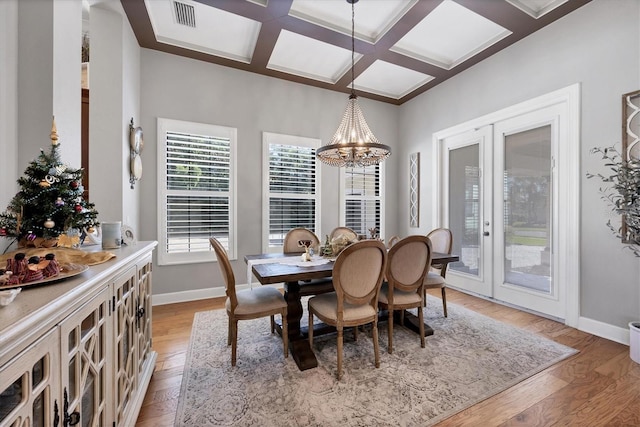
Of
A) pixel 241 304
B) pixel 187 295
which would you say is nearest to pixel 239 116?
pixel 187 295

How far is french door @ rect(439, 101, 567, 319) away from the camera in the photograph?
3070mm

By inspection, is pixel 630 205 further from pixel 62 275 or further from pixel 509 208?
pixel 62 275

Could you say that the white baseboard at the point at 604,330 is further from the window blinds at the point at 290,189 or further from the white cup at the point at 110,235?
the white cup at the point at 110,235

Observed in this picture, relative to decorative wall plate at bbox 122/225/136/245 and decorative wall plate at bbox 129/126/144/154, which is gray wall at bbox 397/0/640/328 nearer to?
decorative wall plate at bbox 122/225/136/245

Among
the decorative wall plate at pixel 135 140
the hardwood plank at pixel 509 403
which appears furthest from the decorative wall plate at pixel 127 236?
the hardwood plank at pixel 509 403

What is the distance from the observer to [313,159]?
176 inches

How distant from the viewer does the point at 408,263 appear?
2.30m

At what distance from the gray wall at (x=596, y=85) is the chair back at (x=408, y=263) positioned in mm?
1815

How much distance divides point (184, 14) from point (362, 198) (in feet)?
11.6

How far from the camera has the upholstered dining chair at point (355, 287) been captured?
6.34 feet

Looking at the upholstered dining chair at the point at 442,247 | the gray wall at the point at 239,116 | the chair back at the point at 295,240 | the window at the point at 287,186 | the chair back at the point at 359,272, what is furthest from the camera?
the window at the point at 287,186

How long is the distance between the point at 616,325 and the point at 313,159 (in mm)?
3971

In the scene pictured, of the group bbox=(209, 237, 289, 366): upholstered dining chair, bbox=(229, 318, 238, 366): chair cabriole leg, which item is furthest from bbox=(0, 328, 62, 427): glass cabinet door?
bbox=(229, 318, 238, 366): chair cabriole leg

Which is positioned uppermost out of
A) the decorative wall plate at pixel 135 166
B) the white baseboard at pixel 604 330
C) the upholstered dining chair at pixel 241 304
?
the decorative wall plate at pixel 135 166
